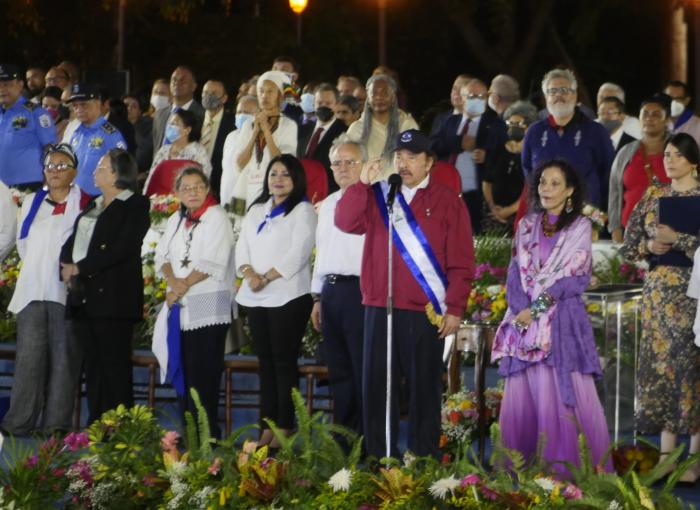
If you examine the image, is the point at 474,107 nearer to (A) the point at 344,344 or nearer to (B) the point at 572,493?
(A) the point at 344,344

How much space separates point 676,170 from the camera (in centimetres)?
1009

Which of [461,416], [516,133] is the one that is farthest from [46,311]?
[516,133]

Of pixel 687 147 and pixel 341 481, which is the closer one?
pixel 341 481

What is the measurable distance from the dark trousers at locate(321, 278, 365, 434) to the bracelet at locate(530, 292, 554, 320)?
126 cm

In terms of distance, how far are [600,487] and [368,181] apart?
2997 mm

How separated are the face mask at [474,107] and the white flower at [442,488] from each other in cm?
843

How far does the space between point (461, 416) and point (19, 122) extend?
6423 mm

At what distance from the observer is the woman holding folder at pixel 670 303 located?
10055 millimetres

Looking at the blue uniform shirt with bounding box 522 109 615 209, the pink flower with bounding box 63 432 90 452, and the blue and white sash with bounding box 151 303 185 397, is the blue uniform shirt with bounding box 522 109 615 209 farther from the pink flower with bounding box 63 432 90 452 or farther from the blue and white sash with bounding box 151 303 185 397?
the pink flower with bounding box 63 432 90 452

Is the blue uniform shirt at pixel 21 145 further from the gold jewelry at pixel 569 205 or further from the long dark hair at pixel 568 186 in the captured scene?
the gold jewelry at pixel 569 205

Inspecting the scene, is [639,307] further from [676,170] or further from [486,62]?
[486,62]

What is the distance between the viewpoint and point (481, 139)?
1503 cm

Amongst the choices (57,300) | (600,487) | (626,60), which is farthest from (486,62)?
(600,487)

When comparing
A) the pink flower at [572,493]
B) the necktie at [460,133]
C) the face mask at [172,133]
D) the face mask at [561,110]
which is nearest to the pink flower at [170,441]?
the pink flower at [572,493]
